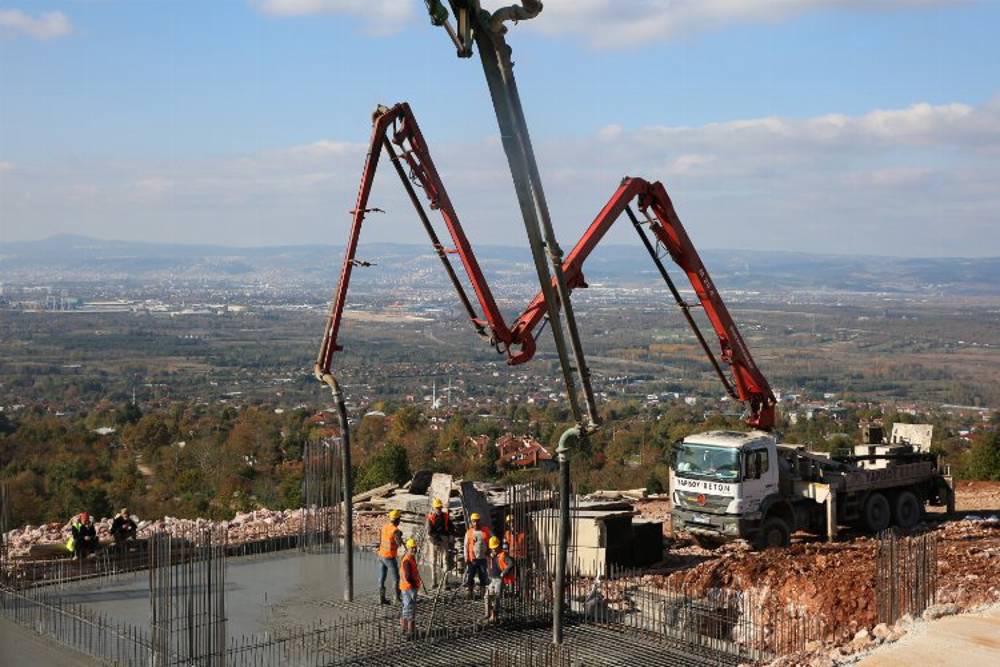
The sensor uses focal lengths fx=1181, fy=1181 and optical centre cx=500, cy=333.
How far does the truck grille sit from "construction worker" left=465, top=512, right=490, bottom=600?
16.7 ft

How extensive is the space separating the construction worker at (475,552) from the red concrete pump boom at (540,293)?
9.51 ft

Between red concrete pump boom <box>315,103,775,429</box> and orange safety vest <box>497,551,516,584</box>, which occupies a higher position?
red concrete pump boom <box>315,103,775,429</box>

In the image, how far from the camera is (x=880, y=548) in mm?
11891

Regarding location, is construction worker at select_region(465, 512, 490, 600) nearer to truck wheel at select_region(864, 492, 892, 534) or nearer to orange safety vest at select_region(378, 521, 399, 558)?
orange safety vest at select_region(378, 521, 399, 558)

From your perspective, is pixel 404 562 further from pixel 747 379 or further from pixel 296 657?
pixel 747 379

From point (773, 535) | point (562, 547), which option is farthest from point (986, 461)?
point (562, 547)

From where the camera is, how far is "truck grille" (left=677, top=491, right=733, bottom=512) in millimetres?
18188

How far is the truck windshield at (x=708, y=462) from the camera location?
18.1 metres

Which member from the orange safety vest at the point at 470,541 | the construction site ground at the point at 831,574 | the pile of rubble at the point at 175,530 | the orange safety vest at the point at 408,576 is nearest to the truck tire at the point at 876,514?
the construction site ground at the point at 831,574

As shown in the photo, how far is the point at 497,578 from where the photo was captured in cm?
1367

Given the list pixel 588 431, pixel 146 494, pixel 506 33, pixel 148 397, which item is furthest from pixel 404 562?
pixel 148 397

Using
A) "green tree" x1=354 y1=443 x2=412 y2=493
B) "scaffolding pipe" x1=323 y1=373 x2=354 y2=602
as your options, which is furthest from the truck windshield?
"green tree" x1=354 y1=443 x2=412 y2=493

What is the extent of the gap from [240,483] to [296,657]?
21.8m

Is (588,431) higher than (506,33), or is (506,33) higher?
(506,33)
